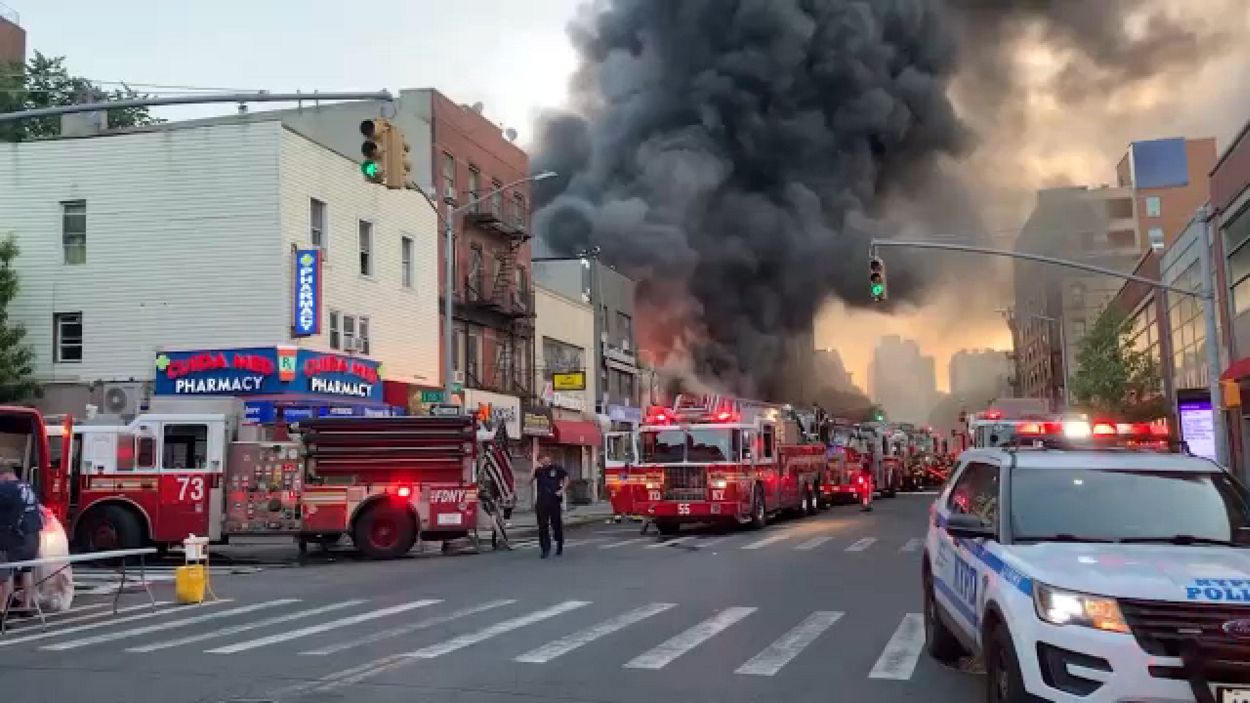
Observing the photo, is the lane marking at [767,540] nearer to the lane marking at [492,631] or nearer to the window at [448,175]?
the lane marking at [492,631]

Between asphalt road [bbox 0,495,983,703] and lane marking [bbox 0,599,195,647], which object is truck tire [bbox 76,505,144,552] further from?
lane marking [bbox 0,599,195,647]

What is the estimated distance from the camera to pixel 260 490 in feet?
56.8

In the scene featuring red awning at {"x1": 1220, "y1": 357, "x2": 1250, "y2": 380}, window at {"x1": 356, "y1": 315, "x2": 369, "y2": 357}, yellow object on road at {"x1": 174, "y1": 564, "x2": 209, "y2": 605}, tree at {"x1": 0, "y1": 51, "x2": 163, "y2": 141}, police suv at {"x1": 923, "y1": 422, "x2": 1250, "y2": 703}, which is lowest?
yellow object on road at {"x1": 174, "y1": 564, "x2": 209, "y2": 605}

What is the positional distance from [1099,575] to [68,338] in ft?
83.9

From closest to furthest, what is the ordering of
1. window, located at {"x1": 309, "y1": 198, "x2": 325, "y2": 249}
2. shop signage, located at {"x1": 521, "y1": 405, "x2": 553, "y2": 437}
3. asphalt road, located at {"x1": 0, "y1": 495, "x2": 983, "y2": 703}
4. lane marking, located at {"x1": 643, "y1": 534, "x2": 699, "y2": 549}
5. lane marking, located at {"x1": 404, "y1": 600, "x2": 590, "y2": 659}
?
asphalt road, located at {"x1": 0, "y1": 495, "x2": 983, "y2": 703}
lane marking, located at {"x1": 404, "y1": 600, "x2": 590, "y2": 659}
lane marking, located at {"x1": 643, "y1": 534, "x2": 699, "y2": 549}
window, located at {"x1": 309, "y1": 198, "x2": 325, "y2": 249}
shop signage, located at {"x1": 521, "y1": 405, "x2": 553, "y2": 437}

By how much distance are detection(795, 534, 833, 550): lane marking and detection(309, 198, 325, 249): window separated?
13691 mm

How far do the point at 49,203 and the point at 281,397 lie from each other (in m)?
7.69

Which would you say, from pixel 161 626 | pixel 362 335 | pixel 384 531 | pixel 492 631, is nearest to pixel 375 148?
pixel 384 531

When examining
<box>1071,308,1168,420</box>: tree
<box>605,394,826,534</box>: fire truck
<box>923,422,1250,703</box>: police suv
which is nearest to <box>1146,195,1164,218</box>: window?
<box>1071,308,1168,420</box>: tree

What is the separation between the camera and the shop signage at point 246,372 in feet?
78.5

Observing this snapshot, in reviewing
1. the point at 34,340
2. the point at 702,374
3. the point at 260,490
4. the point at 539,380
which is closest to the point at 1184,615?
the point at 260,490

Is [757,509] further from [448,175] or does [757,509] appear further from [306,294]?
[448,175]

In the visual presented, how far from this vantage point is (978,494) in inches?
269

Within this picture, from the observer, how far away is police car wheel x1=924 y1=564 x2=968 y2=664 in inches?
297
